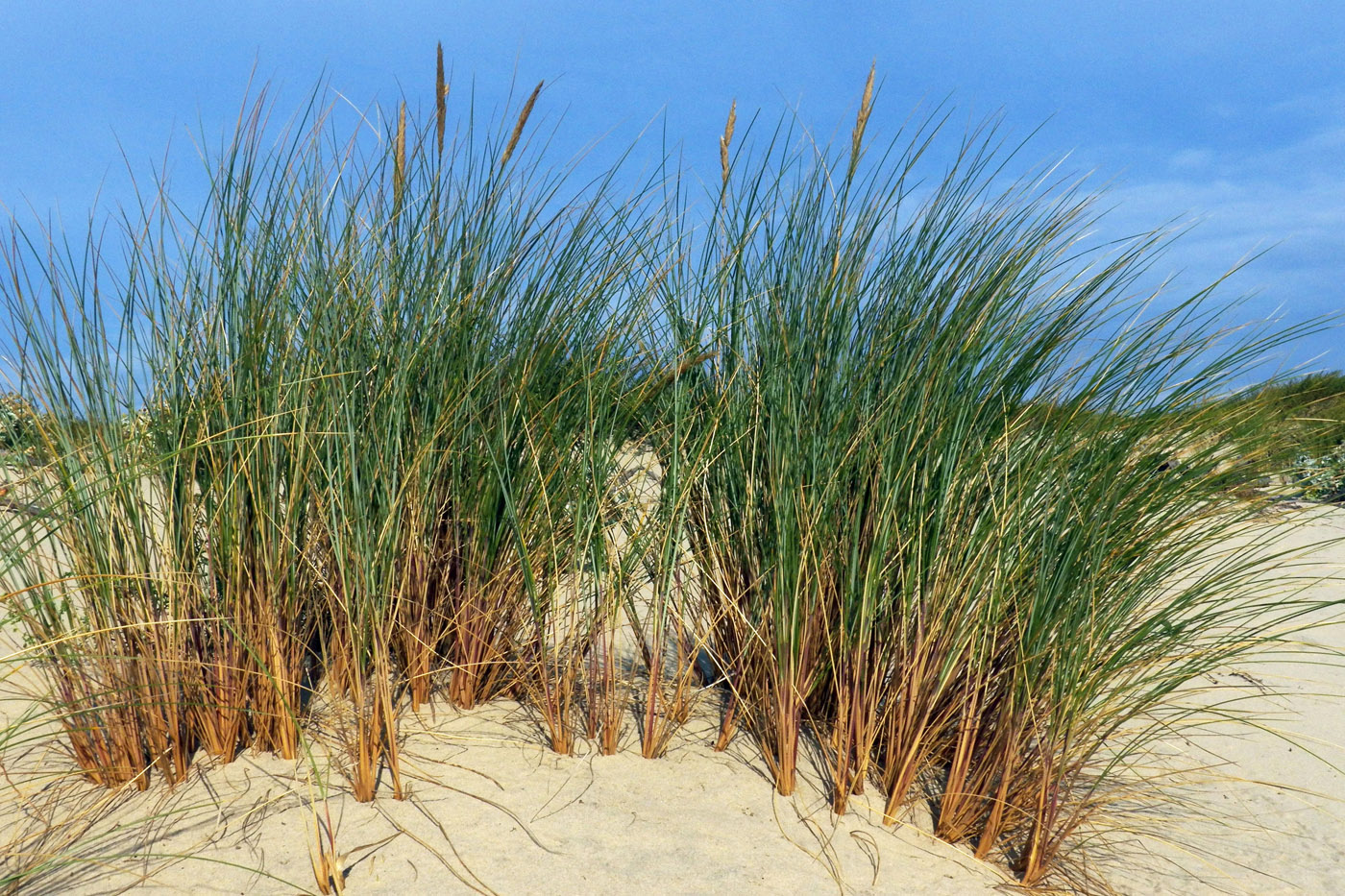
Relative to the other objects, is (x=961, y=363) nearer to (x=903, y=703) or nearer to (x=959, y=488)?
(x=959, y=488)

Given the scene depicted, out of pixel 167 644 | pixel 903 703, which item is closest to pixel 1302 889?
pixel 903 703

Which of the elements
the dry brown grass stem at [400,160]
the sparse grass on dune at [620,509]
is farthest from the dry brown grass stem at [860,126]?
the dry brown grass stem at [400,160]

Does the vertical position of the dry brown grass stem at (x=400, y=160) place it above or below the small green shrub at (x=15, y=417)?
above

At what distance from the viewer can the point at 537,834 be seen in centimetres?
216

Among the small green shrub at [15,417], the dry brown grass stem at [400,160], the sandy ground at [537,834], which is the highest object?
the dry brown grass stem at [400,160]

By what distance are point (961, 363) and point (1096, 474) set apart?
0.42 metres

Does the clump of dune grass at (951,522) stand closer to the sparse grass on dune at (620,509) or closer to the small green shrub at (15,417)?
the sparse grass on dune at (620,509)

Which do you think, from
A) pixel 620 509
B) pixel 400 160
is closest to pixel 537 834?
pixel 620 509

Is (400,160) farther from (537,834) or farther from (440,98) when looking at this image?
(537,834)

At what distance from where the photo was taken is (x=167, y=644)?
224 cm

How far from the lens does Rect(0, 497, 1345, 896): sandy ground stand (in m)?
2.03

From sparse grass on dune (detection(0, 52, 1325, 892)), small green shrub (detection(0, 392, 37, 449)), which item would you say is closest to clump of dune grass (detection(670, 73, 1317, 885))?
sparse grass on dune (detection(0, 52, 1325, 892))

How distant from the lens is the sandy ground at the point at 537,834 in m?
2.03

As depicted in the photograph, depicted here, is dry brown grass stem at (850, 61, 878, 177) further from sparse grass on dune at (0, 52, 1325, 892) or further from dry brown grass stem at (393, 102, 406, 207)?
dry brown grass stem at (393, 102, 406, 207)
